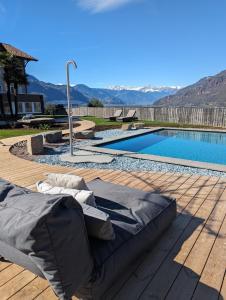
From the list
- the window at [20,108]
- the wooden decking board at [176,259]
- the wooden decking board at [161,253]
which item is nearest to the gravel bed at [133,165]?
the wooden decking board at [161,253]

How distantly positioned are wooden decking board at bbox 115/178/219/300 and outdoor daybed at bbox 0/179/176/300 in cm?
16

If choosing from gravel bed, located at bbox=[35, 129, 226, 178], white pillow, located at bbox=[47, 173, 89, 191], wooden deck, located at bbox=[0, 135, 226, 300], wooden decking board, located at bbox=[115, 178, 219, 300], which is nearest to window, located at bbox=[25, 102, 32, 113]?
gravel bed, located at bbox=[35, 129, 226, 178]

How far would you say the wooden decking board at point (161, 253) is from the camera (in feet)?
7.12

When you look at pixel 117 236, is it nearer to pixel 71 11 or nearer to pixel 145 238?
pixel 145 238

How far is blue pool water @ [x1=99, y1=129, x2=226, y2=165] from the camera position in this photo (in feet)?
31.1

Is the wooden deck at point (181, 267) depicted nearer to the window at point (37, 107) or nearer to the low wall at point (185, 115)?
the low wall at point (185, 115)

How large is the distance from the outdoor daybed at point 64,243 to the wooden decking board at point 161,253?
0.52 feet

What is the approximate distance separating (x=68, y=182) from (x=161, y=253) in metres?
1.24

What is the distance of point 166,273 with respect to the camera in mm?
2320

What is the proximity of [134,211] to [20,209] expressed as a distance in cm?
139

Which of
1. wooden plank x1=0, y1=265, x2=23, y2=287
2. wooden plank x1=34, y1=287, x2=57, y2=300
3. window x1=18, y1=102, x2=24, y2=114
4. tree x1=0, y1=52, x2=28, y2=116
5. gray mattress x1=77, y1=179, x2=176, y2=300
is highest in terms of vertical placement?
tree x1=0, y1=52, x2=28, y2=116

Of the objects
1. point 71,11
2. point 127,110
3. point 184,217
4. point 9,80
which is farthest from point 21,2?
point 184,217

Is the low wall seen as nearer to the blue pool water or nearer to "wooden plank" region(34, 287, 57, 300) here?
the blue pool water

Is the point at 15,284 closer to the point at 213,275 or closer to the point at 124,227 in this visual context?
the point at 124,227
